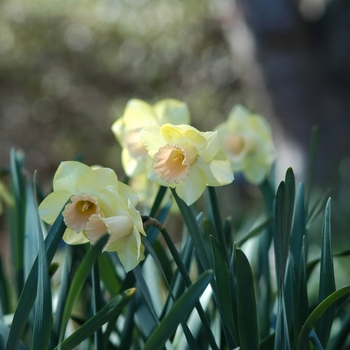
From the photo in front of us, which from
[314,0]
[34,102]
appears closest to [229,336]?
[314,0]

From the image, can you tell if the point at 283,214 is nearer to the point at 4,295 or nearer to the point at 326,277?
the point at 326,277

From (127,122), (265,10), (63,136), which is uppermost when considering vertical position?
(265,10)

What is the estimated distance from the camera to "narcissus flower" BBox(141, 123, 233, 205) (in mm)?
602

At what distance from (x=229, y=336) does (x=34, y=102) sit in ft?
18.4

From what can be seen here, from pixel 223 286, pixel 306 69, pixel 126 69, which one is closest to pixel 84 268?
pixel 223 286

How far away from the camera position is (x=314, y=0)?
3.07 metres

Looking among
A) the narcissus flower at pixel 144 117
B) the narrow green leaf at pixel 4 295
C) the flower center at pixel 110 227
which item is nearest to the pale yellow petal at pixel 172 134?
the flower center at pixel 110 227

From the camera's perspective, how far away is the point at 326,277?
1.88 ft

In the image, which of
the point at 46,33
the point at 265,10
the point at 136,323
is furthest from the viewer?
the point at 46,33

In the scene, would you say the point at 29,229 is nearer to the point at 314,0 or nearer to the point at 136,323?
the point at 136,323

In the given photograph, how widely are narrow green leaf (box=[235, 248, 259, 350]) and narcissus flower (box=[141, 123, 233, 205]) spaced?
121mm

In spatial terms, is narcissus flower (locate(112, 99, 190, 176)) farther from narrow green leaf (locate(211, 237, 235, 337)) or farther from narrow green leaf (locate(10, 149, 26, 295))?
narrow green leaf (locate(211, 237, 235, 337))

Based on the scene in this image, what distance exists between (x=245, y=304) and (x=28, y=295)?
0.73 feet

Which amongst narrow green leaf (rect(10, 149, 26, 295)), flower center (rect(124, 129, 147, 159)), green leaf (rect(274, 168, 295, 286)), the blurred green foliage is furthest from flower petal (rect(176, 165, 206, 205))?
the blurred green foliage
